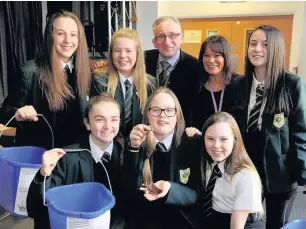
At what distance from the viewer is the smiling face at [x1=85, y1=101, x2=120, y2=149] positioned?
1.81 m

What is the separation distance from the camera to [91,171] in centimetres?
174

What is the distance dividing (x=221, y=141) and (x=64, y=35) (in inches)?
45.0

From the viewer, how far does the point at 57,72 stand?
2035 millimetres

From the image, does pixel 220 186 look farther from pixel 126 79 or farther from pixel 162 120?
pixel 126 79

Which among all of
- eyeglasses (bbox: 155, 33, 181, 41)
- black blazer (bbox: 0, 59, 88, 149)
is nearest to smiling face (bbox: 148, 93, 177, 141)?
black blazer (bbox: 0, 59, 88, 149)

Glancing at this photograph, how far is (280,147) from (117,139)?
95 centimetres

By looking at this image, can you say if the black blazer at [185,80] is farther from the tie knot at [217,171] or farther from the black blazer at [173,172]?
the tie knot at [217,171]

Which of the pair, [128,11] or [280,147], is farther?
[128,11]

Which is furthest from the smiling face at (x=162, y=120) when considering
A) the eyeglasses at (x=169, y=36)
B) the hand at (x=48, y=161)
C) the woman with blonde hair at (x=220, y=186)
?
the eyeglasses at (x=169, y=36)

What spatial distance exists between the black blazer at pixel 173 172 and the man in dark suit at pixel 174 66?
1.68 feet

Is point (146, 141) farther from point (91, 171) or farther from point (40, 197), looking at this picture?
point (40, 197)

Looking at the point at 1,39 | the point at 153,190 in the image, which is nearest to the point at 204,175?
the point at 153,190

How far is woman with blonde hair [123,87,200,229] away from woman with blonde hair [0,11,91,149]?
1.62 feet

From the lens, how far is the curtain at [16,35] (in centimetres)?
435
